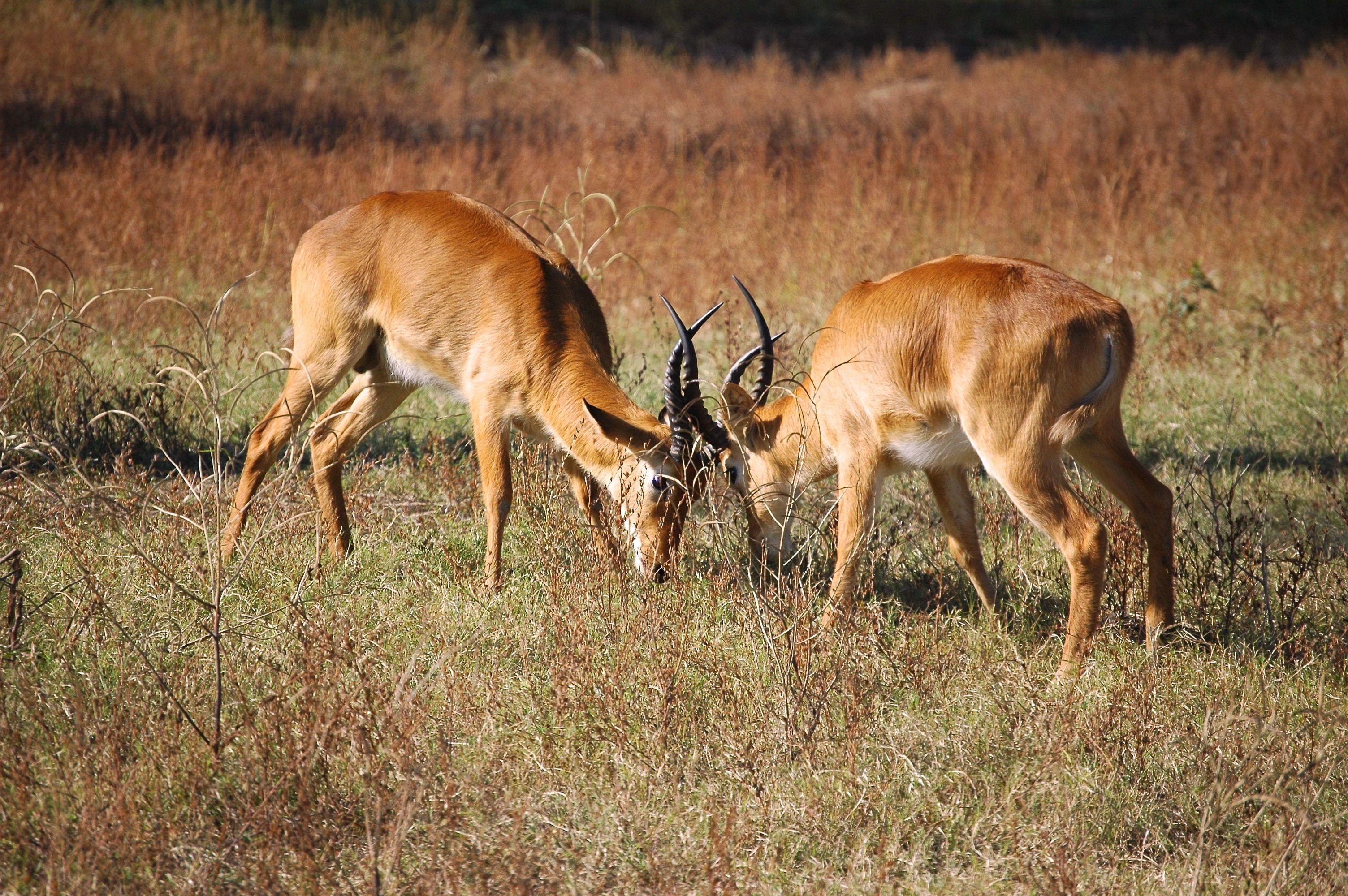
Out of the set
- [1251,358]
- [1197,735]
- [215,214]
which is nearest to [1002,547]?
[1197,735]

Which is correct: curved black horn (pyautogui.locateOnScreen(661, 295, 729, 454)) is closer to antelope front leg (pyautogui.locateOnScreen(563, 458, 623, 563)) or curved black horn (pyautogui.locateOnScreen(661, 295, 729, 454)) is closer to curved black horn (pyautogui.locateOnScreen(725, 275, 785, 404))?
curved black horn (pyautogui.locateOnScreen(725, 275, 785, 404))

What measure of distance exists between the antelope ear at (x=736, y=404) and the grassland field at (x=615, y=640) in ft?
1.56

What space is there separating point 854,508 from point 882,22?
21.4 m

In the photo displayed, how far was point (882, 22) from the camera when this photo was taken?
24.0m

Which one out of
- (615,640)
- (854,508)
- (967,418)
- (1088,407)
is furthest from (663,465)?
(1088,407)

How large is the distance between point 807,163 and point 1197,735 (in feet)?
35.7

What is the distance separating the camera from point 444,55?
1895cm

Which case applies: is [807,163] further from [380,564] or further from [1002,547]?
[380,564]

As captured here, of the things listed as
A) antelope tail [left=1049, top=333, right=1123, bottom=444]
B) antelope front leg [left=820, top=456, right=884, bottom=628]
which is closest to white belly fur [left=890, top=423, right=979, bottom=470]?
antelope front leg [left=820, top=456, right=884, bottom=628]

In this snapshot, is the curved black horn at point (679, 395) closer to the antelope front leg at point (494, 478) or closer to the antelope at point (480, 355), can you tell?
the antelope at point (480, 355)

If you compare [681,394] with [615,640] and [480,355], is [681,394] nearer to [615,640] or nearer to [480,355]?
[480,355]

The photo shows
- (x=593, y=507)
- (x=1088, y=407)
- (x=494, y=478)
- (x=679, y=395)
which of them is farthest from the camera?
(x=593, y=507)

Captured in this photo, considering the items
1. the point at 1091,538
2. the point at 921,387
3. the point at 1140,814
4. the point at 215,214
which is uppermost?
the point at 921,387

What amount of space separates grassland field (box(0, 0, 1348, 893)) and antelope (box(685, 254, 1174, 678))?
0.24 metres
